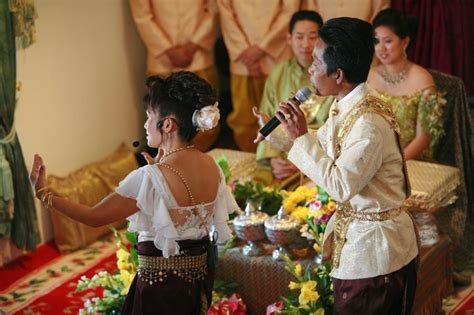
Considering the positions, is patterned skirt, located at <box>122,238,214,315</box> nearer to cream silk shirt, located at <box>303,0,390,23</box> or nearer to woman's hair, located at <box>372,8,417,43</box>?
woman's hair, located at <box>372,8,417,43</box>

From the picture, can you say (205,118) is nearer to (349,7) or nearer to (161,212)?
(161,212)

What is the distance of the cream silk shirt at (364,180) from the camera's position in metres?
2.14

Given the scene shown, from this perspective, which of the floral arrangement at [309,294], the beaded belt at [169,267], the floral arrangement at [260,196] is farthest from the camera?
the floral arrangement at [260,196]

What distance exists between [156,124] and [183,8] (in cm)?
266

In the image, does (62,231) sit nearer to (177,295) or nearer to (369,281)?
(177,295)

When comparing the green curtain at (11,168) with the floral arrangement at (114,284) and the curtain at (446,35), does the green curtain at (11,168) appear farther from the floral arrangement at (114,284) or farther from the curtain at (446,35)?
the curtain at (446,35)

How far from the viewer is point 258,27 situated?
4750 mm

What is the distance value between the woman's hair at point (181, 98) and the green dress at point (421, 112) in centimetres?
170

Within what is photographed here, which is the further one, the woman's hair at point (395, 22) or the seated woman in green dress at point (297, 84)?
the seated woman in green dress at point (297, 84)

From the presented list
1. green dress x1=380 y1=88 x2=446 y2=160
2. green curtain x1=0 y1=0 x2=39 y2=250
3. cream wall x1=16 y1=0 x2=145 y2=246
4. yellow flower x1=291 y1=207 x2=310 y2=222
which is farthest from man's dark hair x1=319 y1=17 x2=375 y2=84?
cream wall x1=16 y1=0 x2=145 y2=246

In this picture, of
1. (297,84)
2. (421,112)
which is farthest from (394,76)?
(297,84)

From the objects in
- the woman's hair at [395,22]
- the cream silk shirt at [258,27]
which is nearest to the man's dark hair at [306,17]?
the woman's hair at [395,22]

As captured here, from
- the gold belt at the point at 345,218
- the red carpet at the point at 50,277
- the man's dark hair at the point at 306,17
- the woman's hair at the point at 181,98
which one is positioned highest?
the man's dark hair at the point at 306,17

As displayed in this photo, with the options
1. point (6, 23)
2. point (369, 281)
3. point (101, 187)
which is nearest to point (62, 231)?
point (101, 187)
